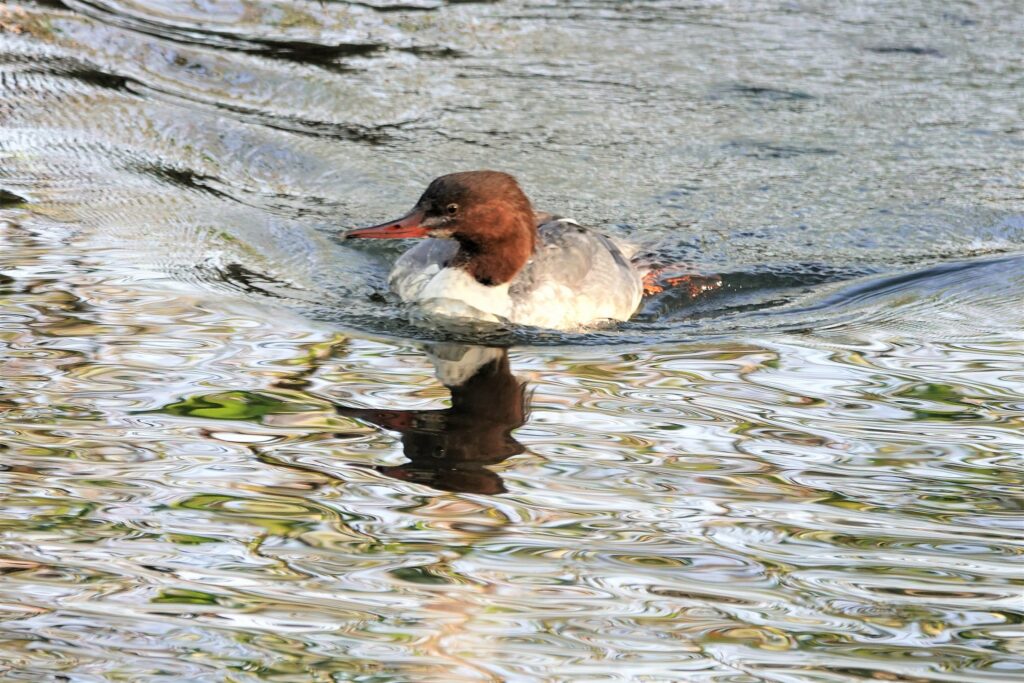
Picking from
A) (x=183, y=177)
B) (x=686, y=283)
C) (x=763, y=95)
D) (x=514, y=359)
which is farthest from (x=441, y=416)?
(x=763, y=95)

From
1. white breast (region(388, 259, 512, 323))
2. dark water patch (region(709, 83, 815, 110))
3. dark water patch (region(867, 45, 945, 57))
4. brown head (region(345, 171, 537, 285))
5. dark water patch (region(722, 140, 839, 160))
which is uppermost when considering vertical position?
dark water patch (region(867, 45, 945, 57))

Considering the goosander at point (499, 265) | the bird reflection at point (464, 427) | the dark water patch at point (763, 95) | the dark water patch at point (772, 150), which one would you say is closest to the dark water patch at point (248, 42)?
the dark water patch at point (763, 95)

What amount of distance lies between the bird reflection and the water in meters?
0.02

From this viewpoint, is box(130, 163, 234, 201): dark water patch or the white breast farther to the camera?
box(130, 163, 234, 201): dark water patch

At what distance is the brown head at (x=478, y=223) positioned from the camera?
6879 millimetres

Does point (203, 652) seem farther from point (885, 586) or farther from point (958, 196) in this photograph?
point (958, 196)

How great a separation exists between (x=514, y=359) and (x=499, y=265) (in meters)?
0.88

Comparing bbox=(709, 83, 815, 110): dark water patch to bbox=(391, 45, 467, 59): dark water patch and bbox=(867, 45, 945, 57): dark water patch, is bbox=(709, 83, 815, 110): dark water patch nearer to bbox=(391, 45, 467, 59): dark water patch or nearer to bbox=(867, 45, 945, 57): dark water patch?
bbox=(867, 45, 945, 57): dark water patch

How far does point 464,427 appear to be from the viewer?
5328 millimetres

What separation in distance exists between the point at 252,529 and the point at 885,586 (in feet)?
6.08

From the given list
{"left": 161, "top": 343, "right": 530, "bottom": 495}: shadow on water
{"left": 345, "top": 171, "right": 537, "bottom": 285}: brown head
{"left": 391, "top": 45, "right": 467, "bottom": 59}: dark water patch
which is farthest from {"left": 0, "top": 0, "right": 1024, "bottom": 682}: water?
{"left": 345, "top": 171, "right": 537, "bottom": 285}: brown head

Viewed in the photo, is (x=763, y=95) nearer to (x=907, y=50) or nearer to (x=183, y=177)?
(x=907, y=50)

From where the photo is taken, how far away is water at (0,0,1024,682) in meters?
3.80

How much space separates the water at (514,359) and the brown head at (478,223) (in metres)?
0.45
